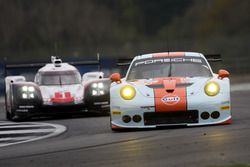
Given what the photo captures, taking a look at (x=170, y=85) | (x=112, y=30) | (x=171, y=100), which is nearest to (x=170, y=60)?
(x=170, y=85)

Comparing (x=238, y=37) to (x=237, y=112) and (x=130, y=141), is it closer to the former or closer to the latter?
(x=237, y=112)

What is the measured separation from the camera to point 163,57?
1312cm

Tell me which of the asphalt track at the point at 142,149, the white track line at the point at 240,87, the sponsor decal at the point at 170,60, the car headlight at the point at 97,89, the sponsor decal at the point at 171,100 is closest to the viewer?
the asphalt track at the point at 142,149

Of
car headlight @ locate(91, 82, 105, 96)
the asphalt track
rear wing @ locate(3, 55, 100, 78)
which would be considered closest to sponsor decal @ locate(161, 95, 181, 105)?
the asphalt track

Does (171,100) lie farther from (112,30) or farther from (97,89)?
(112,30)

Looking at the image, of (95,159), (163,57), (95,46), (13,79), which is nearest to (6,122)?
(13,79)

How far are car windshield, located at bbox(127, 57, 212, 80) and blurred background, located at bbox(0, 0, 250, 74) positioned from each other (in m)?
20.9

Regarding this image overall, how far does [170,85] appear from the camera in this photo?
38.8 ft

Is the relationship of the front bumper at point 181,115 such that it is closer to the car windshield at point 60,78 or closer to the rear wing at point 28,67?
the car windshield at point 60,78

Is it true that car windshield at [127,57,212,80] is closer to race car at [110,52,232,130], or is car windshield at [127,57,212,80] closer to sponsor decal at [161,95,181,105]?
race car at [110,52,232,130]

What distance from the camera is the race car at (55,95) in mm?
16969

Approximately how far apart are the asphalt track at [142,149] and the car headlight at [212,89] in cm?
52

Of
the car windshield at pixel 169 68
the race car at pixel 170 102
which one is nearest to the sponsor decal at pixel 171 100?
the race car at pixel 170 102

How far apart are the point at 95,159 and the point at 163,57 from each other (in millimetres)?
4560
